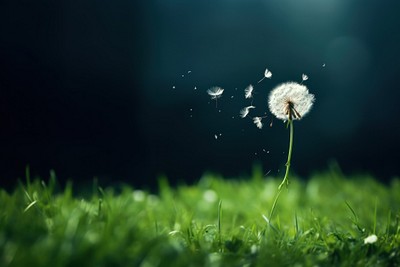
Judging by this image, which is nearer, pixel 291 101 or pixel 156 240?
pixel 156 240

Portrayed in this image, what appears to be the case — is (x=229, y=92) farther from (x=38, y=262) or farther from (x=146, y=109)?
(x=38, y=262)

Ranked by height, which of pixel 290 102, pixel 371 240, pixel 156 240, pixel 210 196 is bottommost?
pixel 210 196

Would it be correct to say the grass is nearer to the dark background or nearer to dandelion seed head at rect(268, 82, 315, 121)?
dandelion seed head at rect(268, 82, 315, 121)

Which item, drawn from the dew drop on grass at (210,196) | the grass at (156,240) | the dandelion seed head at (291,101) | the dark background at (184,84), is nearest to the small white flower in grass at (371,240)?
the grass at (156,240)

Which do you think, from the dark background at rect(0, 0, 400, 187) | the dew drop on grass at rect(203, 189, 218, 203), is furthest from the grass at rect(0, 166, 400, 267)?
the dark background at rect(0, 0, 400, 187)

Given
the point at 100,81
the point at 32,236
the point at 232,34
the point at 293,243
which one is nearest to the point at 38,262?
the point at 32,236

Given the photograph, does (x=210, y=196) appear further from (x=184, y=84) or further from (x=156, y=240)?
(x=156, y=240)

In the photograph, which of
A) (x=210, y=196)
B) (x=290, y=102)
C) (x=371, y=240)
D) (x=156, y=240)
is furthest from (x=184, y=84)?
(x=156, y=240)
